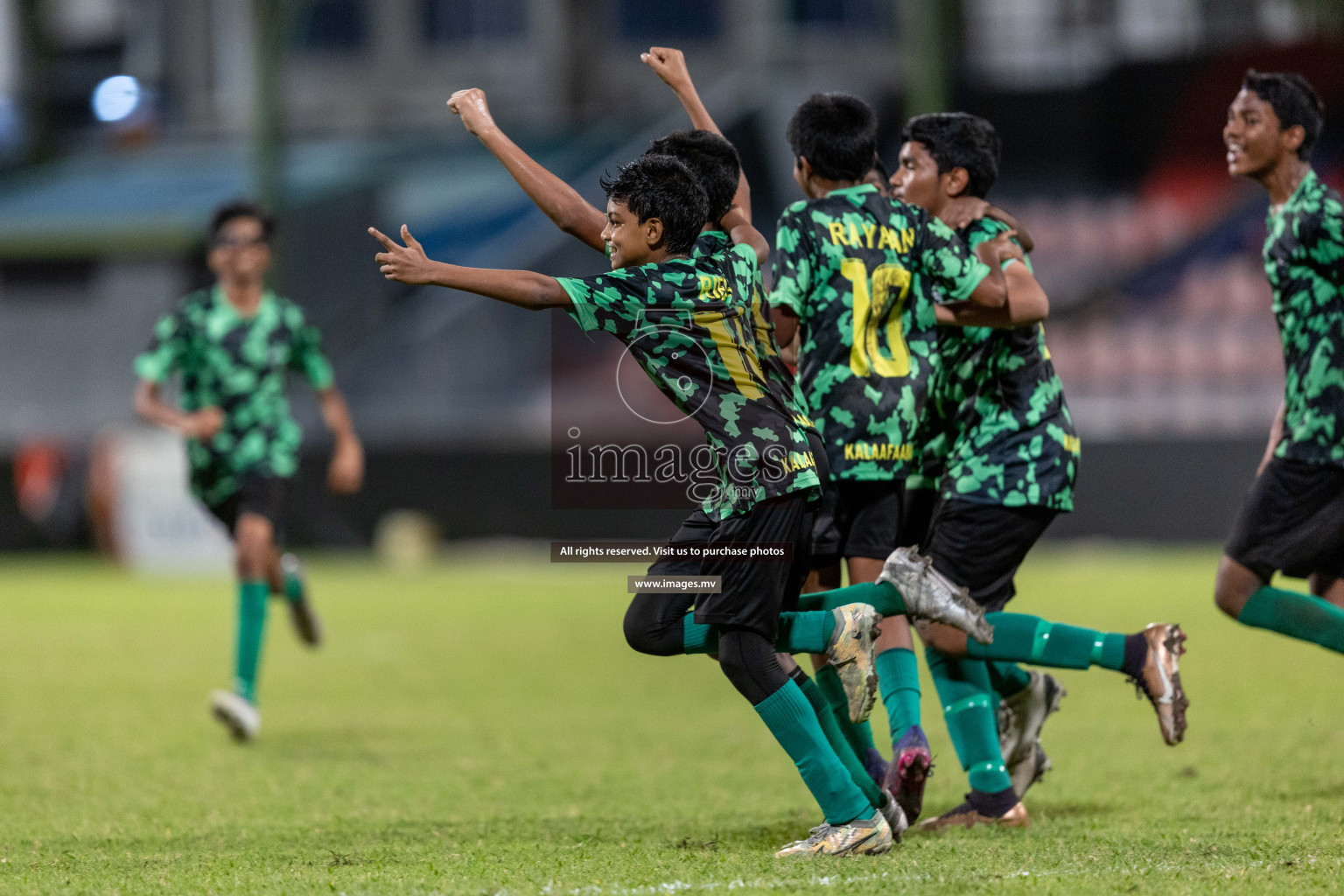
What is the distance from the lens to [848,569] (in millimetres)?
4746

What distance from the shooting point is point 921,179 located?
185 inches

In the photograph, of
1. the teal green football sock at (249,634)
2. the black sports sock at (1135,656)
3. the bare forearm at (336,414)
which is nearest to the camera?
the black sports sock at (1135,656)

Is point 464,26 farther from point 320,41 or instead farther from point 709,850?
point 709,850

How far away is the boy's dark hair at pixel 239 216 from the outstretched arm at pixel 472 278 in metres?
3.75

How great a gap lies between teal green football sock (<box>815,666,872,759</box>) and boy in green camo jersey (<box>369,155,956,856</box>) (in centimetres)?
72

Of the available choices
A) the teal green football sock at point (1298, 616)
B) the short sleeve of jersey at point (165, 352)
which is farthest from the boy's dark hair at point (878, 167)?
the short sleeve of jersey at point (165, 352)

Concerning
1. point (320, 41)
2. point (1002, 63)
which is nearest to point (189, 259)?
point (320, 41)

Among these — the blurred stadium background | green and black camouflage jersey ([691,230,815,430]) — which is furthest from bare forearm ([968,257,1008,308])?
the blurred stadium background

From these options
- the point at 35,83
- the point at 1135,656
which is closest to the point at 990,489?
the point at 1135,656

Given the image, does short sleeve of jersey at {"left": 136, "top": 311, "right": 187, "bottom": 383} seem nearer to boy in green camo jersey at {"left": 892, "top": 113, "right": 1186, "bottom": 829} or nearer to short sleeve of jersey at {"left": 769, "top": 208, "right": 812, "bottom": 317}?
short sleeve of jersey at {"left": 769, "top": 208, "right": 812, "bottom": 317}

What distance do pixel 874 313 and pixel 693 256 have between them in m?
0.74

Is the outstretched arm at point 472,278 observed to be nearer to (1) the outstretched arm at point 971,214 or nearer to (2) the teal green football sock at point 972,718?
(1) the outstretched arm at point 971,214

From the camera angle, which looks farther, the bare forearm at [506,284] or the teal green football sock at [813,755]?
the teal green football sock at [813,755]

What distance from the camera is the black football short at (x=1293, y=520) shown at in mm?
5004
